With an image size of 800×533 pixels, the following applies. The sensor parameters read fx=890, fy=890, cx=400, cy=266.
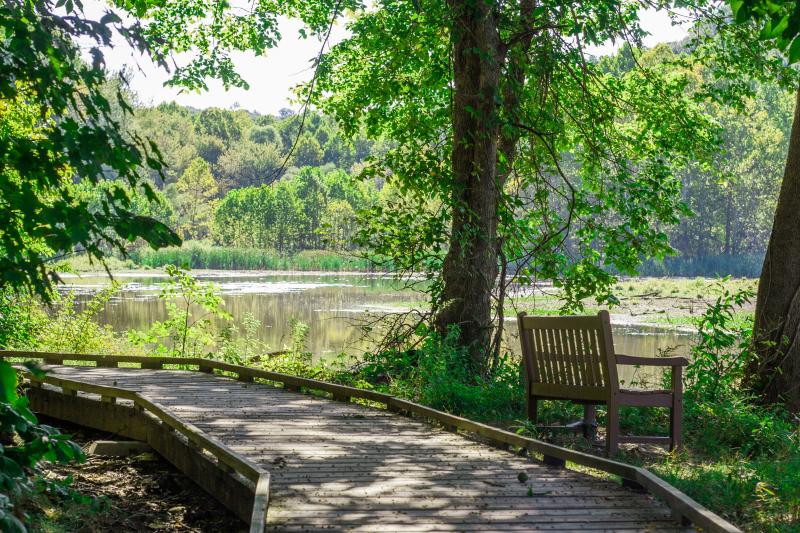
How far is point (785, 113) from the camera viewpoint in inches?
2307

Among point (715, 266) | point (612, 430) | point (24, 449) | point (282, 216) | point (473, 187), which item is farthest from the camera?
point (282, 216)

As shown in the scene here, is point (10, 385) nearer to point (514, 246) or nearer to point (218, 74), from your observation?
point (514, 246)

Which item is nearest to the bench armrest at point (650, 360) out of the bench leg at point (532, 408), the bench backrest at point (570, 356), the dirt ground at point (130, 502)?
the bench backrest at point (570, 356)

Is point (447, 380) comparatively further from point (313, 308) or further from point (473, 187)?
point (313, 308)

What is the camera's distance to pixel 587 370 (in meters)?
6.61

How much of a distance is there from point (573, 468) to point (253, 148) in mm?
93662

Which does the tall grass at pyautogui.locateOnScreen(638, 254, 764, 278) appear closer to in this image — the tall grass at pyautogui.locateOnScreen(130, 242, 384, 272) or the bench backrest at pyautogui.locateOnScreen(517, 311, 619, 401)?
the tall grass at pyautogui.locateOnScreen(130, 242, 384, 272)

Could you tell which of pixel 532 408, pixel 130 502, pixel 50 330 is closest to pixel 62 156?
pixel 130 502

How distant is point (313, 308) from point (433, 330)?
683 inches

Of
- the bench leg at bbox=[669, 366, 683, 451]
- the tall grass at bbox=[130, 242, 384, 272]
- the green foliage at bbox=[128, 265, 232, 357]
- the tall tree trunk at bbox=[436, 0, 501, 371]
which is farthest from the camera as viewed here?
the tall grass at bbox=[130, 242, 384, 272]

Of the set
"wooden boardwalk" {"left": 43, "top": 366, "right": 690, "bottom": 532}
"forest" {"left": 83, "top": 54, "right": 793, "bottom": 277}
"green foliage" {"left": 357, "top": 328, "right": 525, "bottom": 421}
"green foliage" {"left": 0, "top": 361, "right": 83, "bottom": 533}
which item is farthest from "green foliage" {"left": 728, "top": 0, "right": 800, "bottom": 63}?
"forest" {"left": 83, "top": 54, "right": 793, "bottom": 277}

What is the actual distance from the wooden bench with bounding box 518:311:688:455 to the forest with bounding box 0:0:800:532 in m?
0.02

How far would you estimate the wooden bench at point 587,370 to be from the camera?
639 cm

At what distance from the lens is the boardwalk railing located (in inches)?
176
